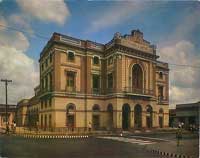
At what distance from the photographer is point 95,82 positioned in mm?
8648

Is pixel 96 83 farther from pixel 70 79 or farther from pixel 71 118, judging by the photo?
pixel 71 118

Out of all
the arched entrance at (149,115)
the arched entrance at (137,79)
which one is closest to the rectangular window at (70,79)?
the arched entrance at (137,79)

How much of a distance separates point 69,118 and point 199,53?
4926 mm

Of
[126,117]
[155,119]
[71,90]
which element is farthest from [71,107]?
[126,117]

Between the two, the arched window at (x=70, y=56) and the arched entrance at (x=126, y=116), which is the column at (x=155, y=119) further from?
the arched window at (x=70, y=56)

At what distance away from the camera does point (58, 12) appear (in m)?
6.94

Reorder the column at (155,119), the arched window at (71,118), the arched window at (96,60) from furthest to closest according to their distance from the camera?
the column at (155,119) → the arched window at (96,60) → the arched window at (71,118)

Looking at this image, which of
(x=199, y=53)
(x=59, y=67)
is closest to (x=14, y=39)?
(x=59, y=67)

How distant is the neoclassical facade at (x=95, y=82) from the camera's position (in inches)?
310

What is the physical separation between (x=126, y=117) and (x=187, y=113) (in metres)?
5.69

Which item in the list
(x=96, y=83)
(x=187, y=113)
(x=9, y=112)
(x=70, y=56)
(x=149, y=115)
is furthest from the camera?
(x=149, y=115)

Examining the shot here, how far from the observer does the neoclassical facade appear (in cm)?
786

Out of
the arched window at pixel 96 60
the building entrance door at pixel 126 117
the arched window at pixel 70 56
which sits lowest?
the building entrance door at pixel 126 117

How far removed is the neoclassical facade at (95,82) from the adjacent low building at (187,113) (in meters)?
0.30
